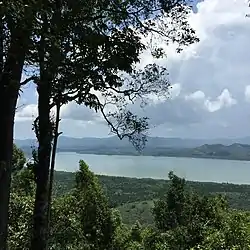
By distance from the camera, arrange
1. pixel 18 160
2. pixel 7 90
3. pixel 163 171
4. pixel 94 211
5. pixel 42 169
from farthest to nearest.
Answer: pixel 163 171, pixel 94 211, pixel 18 160, pixel 42 169, pixel 7 90

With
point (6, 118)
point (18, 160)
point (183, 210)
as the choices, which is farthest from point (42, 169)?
point (183, 210)

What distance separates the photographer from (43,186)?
17.0ft

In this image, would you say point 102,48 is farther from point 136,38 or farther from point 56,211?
point 56,211

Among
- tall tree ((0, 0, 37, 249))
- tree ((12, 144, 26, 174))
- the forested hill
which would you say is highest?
tall tree ((0, 0, 37, 249))

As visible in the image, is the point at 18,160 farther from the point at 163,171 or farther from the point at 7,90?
the point at 163,171

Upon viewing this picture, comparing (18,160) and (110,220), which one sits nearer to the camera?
(18,160)

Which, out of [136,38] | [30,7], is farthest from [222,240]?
[30,7]

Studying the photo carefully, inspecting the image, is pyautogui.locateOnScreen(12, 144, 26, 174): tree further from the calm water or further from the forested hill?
the calm water

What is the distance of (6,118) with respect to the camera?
4258 millimetres

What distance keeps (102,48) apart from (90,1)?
1.77ft

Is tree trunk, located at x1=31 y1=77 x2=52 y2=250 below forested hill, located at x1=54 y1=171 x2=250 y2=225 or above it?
above

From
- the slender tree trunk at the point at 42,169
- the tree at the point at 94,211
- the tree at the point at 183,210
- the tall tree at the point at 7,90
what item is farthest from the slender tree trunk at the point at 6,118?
the tree at the point at 183,210

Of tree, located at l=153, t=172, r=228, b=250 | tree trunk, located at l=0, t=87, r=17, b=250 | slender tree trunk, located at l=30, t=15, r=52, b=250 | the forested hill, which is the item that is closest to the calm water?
the forested hill

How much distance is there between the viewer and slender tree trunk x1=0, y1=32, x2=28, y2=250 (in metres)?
4.14
